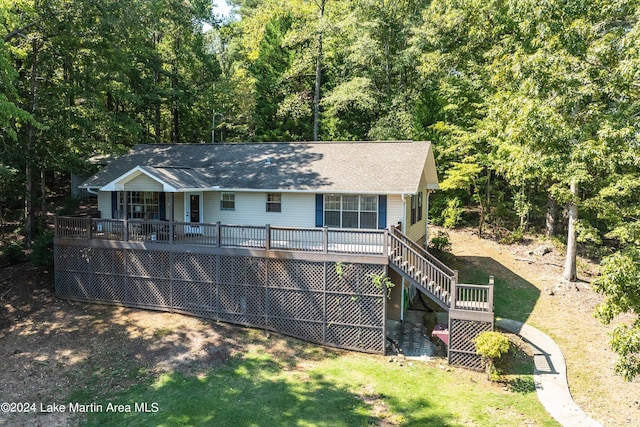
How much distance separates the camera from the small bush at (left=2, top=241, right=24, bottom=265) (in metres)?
18.0

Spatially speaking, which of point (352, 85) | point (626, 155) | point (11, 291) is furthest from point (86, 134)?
point (626, 155)

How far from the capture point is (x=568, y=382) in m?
11.4

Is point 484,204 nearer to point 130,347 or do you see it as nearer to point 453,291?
point 453,291

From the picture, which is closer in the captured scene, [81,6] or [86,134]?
[81,6]

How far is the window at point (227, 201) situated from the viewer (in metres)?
16.9

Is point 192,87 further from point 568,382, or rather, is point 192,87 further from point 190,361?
point 568,382

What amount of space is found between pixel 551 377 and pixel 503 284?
7.38 m

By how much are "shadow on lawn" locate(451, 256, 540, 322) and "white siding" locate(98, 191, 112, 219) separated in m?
16.0

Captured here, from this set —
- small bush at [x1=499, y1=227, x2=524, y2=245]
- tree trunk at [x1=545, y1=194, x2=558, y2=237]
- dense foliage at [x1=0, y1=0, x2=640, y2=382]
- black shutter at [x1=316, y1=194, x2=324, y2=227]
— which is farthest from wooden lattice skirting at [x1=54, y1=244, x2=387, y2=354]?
tree trunk at [x1=545, y1=194, x2=558, y2=237]

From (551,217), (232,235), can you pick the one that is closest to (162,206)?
(232,235)

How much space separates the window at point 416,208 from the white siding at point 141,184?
33.0 feet

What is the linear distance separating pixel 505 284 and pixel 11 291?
20571mm

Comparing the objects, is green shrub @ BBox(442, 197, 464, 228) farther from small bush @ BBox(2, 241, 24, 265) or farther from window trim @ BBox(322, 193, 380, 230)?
small bush @ BBox(2, 241, 24, 265)

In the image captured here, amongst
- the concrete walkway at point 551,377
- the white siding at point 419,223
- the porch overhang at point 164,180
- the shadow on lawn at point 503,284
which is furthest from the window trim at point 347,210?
the shadow on lawn at point 503,284
